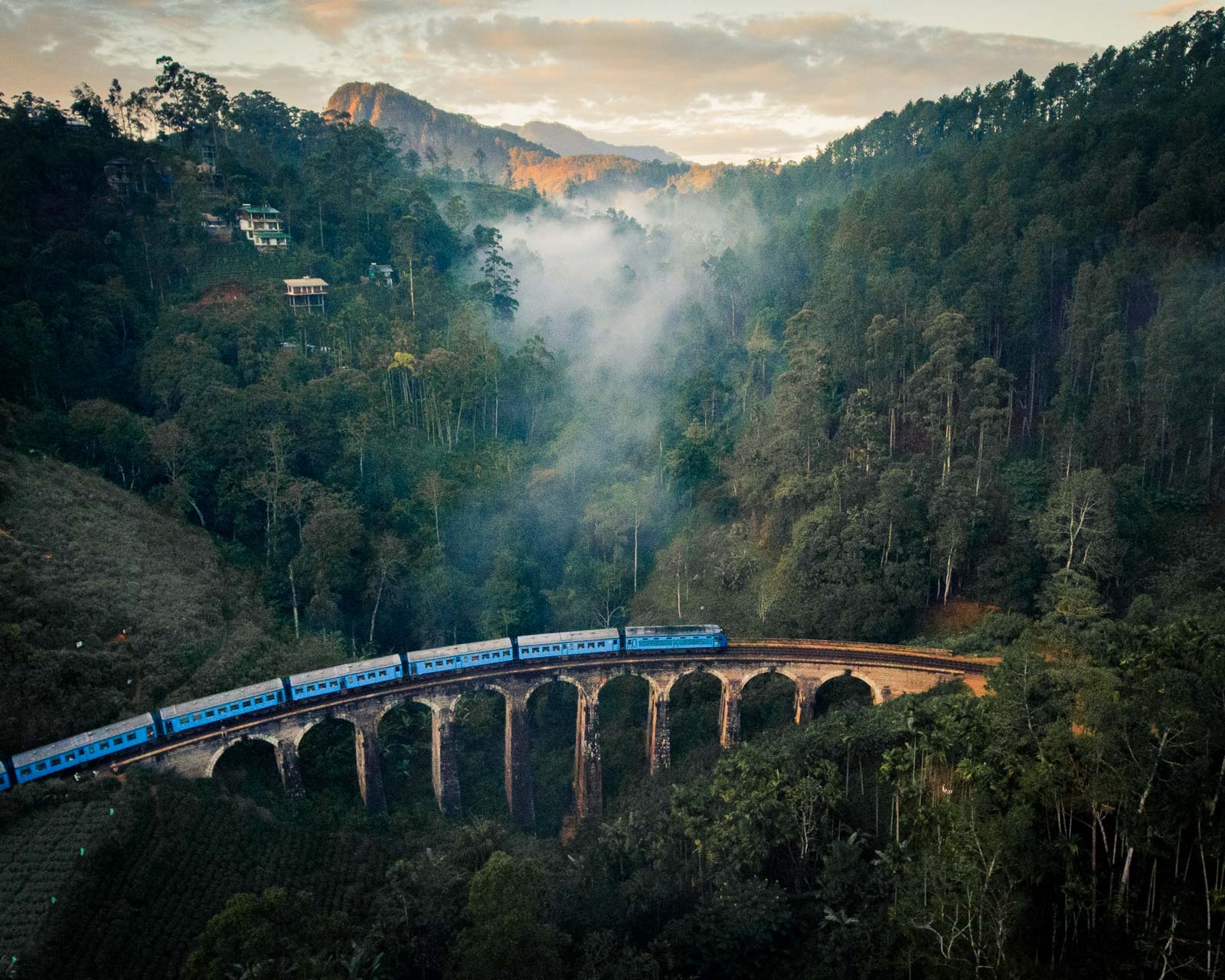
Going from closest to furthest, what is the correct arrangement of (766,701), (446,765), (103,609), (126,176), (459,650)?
(103,609), (446,765), (459,650), (766,701), (126,176)

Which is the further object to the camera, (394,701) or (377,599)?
(377,599)

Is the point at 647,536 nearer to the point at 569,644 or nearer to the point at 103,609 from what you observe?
the point at 569,644

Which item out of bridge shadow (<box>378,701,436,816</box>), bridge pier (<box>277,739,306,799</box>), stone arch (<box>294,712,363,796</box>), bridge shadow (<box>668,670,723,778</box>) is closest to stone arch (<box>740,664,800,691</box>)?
bridge shadow (<box>668,670,723,778</box>)

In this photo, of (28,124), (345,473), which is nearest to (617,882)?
(345,473)

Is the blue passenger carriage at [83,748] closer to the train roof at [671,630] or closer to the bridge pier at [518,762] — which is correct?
the bridge pier at [518,762]

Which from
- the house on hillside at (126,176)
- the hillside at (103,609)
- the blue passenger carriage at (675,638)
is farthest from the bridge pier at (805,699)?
the house on hillside at (126,176)

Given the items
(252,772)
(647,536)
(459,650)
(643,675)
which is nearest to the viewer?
(252,772)

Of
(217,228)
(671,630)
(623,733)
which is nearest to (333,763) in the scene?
(623,733)

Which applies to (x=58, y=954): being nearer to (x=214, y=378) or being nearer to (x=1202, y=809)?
(x=1202, y=809)
